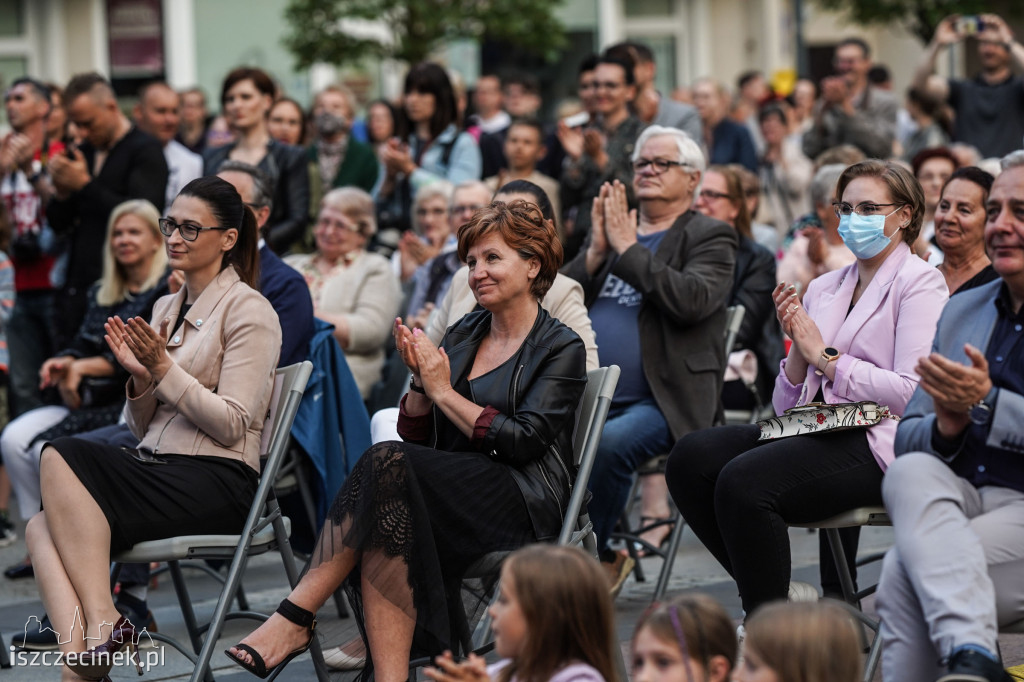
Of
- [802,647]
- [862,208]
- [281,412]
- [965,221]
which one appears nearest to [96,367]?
[281,412]

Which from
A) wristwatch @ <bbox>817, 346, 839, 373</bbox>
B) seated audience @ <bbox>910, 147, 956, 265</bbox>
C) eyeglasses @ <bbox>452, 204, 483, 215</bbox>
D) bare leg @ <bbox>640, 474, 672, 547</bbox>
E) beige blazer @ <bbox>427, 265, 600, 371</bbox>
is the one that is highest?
seated audience @ <bbox>910, 147, 956, 265</bbox>

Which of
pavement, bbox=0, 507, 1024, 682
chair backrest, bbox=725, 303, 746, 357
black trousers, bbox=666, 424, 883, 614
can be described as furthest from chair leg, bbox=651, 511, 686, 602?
black trousers, bbox=666, 424, 883, 614

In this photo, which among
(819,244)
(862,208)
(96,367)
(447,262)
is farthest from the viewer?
(447,262)

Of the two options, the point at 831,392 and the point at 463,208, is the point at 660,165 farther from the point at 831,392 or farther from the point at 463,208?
the point at 831,392

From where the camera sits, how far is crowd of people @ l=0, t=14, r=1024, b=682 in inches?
142

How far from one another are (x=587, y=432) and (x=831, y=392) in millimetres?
773

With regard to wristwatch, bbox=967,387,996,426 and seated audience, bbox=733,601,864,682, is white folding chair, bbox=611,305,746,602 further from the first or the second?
seated audience, bbox=733,601,864,682

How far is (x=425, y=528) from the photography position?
4.30m

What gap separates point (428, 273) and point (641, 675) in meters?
4.52

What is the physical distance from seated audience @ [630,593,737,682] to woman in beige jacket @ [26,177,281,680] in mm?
1990

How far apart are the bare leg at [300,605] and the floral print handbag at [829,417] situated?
139 cm

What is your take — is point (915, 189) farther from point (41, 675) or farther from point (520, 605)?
point (41, 675)

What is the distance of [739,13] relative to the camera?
23.7m

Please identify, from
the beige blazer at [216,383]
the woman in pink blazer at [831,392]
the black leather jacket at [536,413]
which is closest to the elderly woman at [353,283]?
the beige blazer at [216,383]
